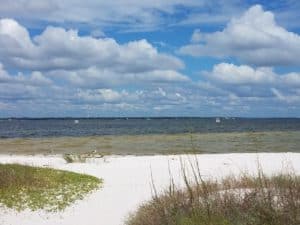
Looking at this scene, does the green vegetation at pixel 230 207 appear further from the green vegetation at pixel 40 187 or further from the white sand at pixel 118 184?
the green vegetation at pixel 40 187

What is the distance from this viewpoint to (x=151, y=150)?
125ft

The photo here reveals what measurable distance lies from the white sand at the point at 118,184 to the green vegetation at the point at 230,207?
0.96 metres

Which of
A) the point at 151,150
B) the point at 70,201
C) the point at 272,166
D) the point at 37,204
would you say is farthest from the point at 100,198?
the point at 151,150

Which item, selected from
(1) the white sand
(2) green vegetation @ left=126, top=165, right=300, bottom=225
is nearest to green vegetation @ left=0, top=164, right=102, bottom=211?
(1) the white sand

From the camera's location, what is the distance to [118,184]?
62.1 ft

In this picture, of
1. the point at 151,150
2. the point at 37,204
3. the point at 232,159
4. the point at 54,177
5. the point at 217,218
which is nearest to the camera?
the point at 217,218

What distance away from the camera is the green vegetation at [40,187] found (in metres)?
14.9

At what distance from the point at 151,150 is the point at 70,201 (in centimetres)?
2298

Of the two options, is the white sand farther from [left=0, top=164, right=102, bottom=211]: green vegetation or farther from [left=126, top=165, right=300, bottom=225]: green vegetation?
[left=126, top=165, right=300, bottom=225]: green vegetation

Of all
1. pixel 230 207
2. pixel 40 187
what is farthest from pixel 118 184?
pixel 230 207

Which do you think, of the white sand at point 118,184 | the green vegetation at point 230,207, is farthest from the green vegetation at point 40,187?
the green vegetation at point 230,207

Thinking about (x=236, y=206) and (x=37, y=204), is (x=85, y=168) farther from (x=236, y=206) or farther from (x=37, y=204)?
(x=236, y=206)

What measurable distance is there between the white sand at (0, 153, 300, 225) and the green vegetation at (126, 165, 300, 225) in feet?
3.14

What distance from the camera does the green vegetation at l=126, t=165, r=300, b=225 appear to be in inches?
332
